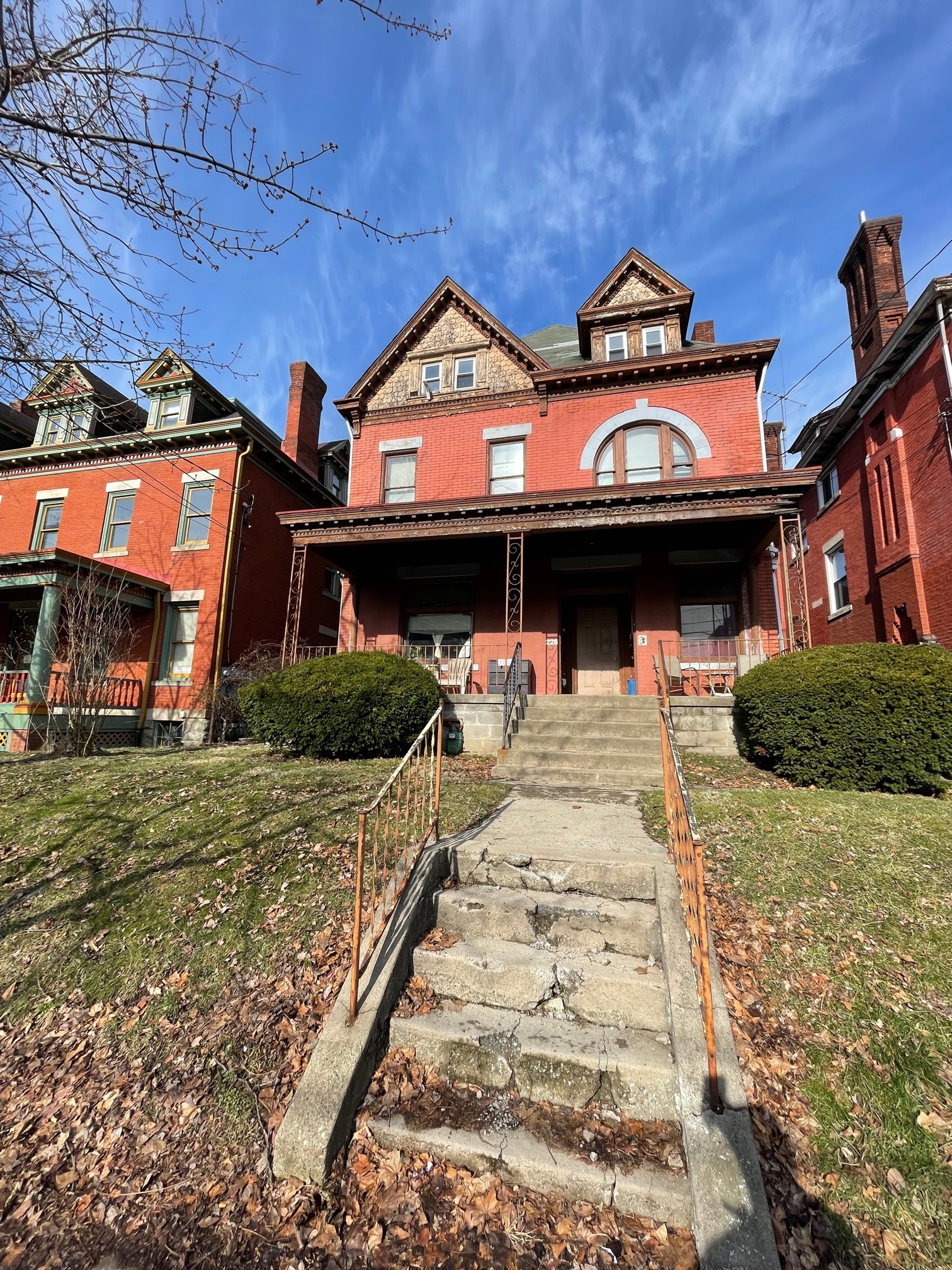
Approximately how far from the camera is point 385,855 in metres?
3.55

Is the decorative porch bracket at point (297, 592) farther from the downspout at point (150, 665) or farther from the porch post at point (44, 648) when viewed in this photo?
the porch post at point (44, 648)

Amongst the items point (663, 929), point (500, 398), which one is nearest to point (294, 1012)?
point (663, 929)

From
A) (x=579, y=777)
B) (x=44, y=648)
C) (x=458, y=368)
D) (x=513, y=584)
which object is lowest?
(x=579, y=777)

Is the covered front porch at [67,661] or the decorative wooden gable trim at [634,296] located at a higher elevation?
the decorative wooden gable trim at [634,296]

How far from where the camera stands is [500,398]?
14734 mm

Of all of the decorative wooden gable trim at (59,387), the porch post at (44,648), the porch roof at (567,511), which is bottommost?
the porch post at (44,648)

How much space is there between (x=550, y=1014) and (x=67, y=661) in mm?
12447

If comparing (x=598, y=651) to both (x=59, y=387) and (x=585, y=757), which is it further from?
(x=59, y=387)

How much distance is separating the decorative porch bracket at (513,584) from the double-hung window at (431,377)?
5536 millimetres

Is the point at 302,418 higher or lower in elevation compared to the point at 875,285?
lower

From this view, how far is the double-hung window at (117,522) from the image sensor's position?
1720cm

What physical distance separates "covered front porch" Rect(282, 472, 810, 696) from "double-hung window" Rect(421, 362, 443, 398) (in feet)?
16.1

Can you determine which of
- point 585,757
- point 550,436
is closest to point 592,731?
point 585,757

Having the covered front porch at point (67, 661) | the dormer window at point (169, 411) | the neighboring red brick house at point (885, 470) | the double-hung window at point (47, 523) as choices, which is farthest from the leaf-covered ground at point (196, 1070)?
the double-hung window at point (47, 523)
